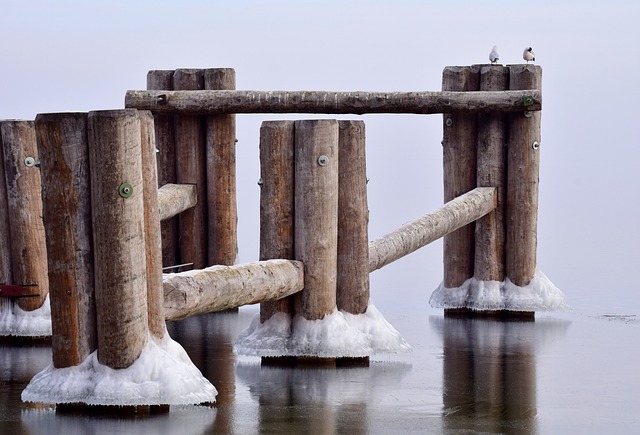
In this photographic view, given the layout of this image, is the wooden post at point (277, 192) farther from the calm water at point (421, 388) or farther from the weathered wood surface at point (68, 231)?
the weathered wood surface at point (68, 231)

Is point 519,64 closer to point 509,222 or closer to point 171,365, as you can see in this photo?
point 509,222

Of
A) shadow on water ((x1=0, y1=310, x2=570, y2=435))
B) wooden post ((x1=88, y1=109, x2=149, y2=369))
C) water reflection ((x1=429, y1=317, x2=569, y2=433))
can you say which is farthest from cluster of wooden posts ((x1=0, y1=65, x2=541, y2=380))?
water reflection ((x1=429, y1=317, x2=569, y2=433))

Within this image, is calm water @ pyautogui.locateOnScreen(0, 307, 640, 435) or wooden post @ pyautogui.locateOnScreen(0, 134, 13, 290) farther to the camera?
wooden post @ pyautogui.locateOnScreen(0, 134, 13, 290)

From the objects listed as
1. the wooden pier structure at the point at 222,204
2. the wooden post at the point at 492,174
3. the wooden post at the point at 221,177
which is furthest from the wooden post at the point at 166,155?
the wooden post at the point at 492,174

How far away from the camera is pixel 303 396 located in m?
8.98

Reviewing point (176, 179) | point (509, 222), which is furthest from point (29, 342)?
point (509, 222)

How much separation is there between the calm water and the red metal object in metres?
0.44

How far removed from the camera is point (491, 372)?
9883 millimetres

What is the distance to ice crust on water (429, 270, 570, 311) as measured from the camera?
1312 centimetres

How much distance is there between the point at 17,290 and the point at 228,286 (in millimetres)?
2521

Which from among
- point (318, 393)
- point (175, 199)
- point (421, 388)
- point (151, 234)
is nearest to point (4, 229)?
point (175, 199)

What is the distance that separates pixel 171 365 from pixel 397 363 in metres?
2.32

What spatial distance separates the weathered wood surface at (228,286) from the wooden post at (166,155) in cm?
323

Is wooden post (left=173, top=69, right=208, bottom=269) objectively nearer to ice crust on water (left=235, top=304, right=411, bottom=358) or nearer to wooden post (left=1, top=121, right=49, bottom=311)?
wooden post (left=1, top=121, right=49, bottom=311)
